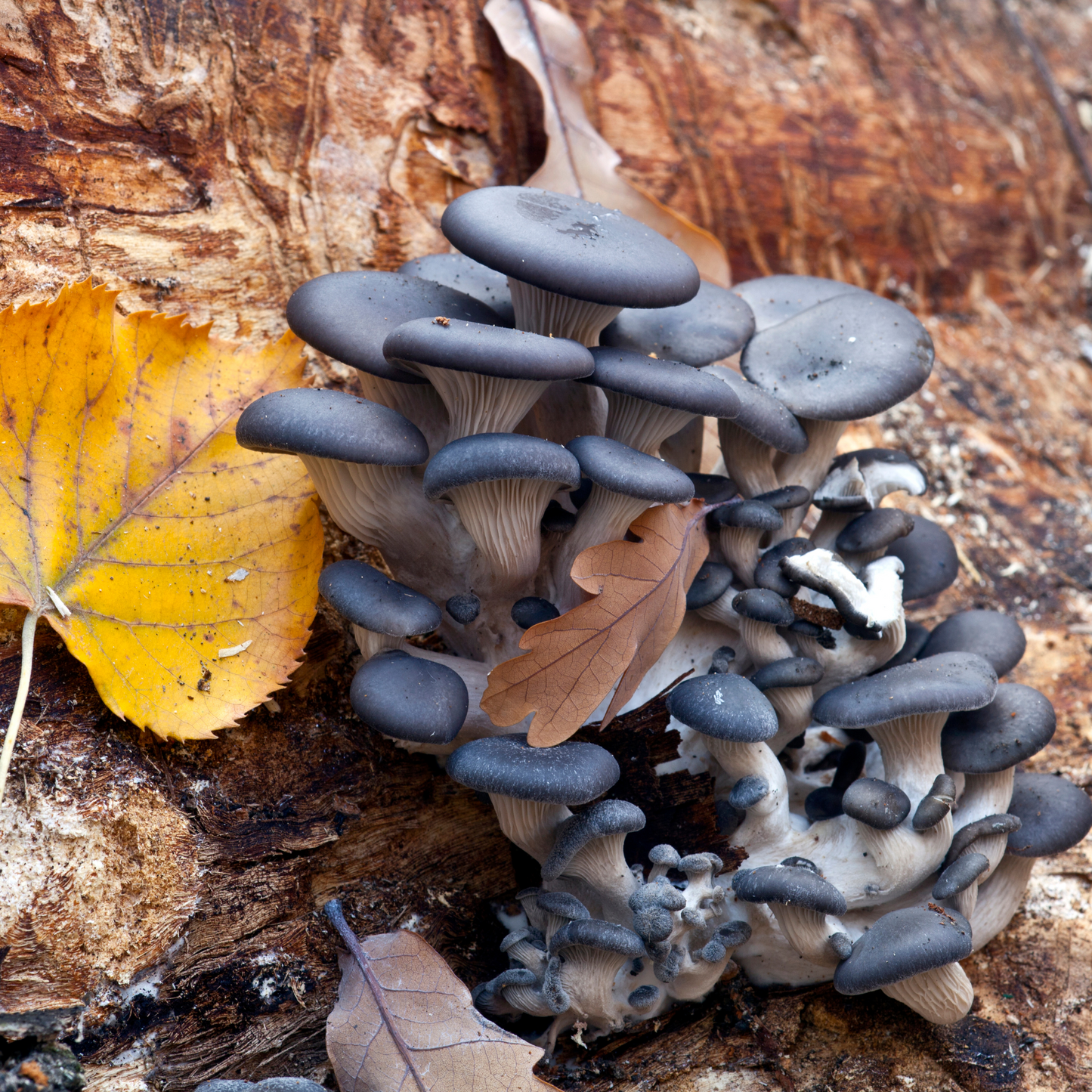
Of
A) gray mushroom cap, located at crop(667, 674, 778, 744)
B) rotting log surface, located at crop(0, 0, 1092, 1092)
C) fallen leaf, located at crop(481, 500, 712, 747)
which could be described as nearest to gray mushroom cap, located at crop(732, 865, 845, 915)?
rotting log surface, located at crop(0, 0, 1092, 1092)

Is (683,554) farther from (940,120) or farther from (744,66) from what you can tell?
(940,120)

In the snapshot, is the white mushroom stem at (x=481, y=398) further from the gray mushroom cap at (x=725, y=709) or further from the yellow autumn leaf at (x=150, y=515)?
the gray mushroom cap at (x=725, y=709)

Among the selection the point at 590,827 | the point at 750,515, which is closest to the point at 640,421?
the point at 750,515

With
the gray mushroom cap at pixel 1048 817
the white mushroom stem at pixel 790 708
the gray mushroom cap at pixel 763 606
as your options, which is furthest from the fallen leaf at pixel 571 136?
the gray mushroom cap at pixel 1048 817

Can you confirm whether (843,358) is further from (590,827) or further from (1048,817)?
(590,827)

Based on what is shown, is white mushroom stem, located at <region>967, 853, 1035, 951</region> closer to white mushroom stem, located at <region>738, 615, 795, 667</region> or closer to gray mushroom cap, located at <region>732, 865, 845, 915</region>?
gray mushroom cap, located at <region>732, 865, 845, 915</region>
